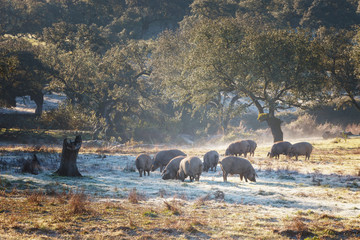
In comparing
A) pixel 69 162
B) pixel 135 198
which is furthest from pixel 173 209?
pixel 69 162

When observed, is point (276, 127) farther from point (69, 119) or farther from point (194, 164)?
point (69, 119)

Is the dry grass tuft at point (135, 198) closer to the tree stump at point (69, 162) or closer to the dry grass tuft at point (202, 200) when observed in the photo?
the dry grass tuft at point (202, 200)

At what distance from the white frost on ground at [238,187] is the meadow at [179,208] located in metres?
0.04

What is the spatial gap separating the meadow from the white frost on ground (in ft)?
0.12

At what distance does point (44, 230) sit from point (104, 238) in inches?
57.1

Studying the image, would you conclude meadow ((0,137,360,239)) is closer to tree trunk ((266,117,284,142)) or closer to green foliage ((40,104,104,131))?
tree trunk ((266,117,284,142))

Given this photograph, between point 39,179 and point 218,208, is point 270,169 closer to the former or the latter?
point 218,208

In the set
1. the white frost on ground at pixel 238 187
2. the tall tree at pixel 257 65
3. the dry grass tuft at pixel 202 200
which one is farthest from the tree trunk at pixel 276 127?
the dry grass tuft at pixel 202 200

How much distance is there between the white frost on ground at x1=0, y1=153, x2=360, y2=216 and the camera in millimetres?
12047

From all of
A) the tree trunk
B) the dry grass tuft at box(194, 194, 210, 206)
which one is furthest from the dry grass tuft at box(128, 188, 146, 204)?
the tree trunk

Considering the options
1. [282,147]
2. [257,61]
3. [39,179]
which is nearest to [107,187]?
[39,179]

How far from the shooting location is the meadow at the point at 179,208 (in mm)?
8570

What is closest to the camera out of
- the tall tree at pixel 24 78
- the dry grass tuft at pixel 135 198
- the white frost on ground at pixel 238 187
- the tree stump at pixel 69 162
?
the dry grass tuft at pixel 135 198

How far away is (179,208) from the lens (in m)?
10.9
